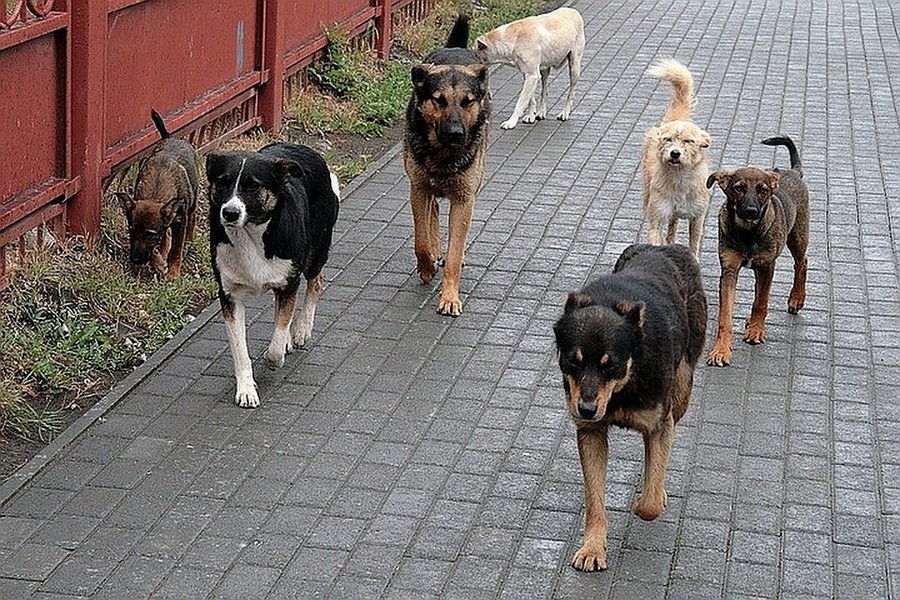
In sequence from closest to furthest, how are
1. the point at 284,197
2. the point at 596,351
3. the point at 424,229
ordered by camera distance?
the point at 596,351
the point at 284,197
the point at 424,229

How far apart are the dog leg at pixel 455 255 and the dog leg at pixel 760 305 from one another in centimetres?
172

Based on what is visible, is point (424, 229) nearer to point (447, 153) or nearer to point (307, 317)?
point (447, 153)

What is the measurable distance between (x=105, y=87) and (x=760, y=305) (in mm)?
4148

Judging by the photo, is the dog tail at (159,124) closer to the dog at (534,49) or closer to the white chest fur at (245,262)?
the white chest fur at (245,262)

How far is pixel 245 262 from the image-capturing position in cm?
711

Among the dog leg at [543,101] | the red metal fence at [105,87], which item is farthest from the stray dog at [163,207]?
the dog leg at [543,101]

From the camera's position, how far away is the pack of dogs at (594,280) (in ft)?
18.0

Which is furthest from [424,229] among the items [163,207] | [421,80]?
[163,207]

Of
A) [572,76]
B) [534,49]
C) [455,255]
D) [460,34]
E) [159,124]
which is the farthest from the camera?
[572,76]

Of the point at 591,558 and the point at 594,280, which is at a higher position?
the point at 594,280

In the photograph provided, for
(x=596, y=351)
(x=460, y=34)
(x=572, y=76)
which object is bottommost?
(x=572, y=76)

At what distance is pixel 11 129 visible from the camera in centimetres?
783

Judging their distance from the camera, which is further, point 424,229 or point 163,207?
point 424,229

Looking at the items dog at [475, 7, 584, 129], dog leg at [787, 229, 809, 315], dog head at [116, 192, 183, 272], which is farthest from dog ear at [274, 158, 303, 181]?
dog at [475, 7, 584, 129]
